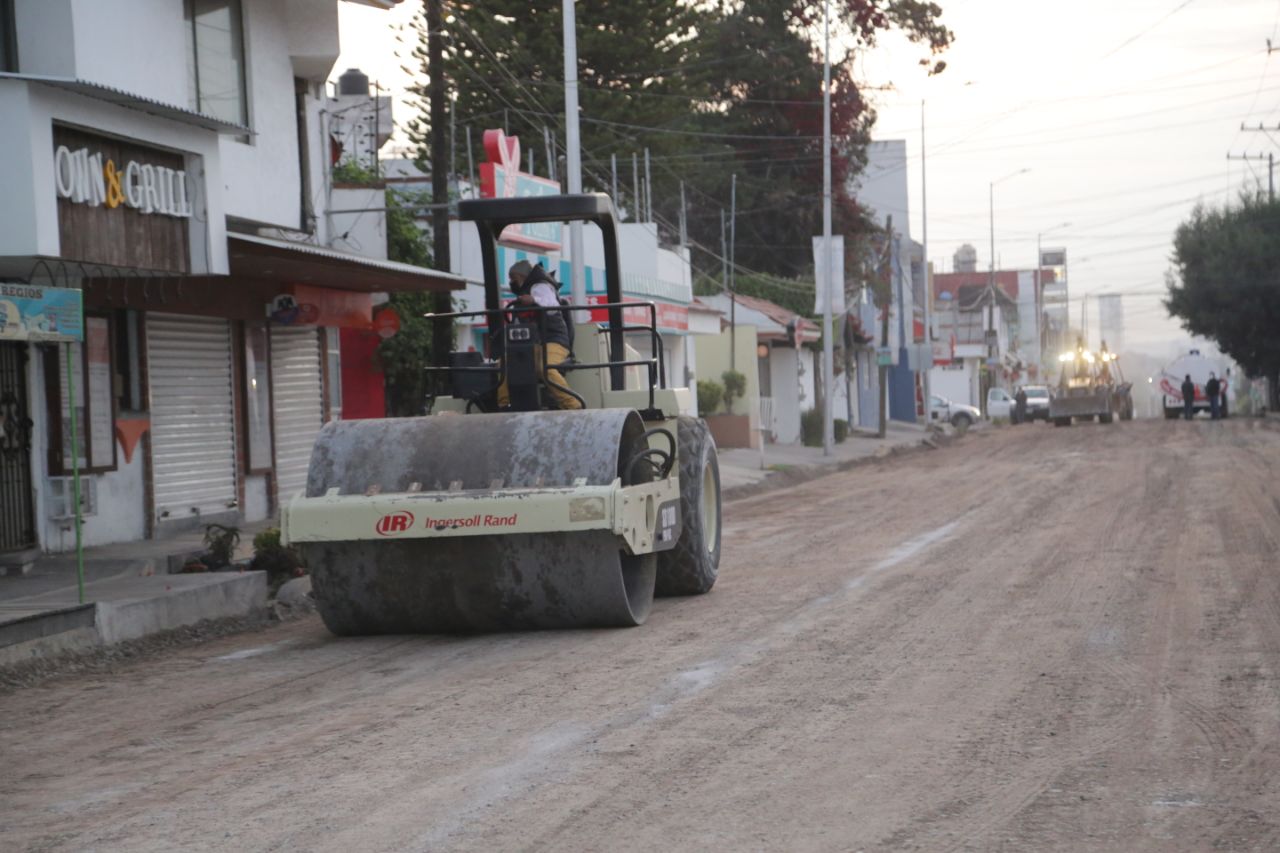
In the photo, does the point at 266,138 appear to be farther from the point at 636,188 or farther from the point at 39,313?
the point at 636,188

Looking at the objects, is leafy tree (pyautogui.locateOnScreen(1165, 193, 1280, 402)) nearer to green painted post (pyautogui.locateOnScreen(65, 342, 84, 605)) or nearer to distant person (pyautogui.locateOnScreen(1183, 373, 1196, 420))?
distant person (pyautogui.locateOnScreen(1183, 373, 1196, 420))

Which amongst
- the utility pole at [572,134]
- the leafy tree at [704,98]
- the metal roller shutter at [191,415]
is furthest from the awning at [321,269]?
the leafy tree at [704,98]

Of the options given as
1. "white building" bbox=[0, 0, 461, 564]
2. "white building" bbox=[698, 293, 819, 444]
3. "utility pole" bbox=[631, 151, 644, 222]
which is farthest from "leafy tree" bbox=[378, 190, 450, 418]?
"white building" bbox=[698, 293, 819, 444]

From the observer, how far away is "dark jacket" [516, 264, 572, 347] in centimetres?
1129

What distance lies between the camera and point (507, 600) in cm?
1022

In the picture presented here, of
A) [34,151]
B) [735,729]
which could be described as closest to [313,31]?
[34,151]

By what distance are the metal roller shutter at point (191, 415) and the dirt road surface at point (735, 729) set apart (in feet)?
22.3

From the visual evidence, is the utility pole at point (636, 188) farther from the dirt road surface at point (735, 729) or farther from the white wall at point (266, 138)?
the dirt road surface at point (735, 729)

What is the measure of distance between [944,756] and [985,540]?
9.56 m

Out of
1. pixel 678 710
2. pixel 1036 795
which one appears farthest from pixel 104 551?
pixel 1036 795

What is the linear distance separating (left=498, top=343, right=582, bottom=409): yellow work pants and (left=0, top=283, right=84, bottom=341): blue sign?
9.43ft

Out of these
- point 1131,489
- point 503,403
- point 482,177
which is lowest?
point 1131,489

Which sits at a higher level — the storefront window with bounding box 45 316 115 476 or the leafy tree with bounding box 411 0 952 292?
the leafy tree with bounding box 411 0 952 292

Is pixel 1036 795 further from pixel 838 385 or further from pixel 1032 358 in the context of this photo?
pixel 1032 358
